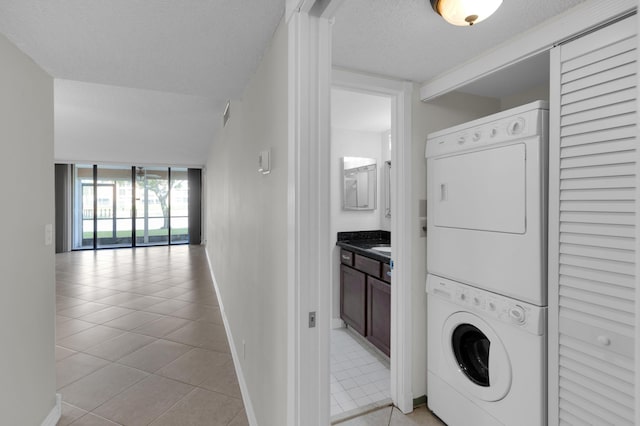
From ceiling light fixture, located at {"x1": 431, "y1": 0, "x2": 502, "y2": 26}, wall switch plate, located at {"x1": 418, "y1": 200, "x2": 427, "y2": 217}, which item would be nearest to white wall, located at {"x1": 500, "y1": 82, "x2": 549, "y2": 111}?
wall switch plate, located at {"x1": 418, "y1": 200, "x2": 427, "y2": 217}

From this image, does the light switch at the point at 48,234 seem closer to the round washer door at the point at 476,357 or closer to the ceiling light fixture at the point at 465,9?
the ceiling light fixture at the point at 465,9

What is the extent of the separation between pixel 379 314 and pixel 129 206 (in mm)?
8871

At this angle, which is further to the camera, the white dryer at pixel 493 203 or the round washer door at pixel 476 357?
the round washer door at pixel 476 357

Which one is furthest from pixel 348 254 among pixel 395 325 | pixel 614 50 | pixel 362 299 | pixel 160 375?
pixel 614 50

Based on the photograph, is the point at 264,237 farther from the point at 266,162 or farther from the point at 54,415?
the point at 54,415

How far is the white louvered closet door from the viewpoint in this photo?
4.02 ft

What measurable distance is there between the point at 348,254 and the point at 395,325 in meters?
1.20

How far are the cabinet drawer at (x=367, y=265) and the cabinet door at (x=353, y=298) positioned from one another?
7 centimetres

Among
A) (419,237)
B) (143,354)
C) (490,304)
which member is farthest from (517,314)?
(143,354)

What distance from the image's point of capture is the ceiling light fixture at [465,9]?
3.97ft

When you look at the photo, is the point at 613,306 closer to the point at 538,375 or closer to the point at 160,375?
the point at 538,375

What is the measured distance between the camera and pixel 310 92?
117 cm

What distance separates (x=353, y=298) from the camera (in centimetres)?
326

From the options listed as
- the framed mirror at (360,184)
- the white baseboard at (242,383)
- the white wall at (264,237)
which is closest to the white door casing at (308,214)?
the white wall at (264,237)
